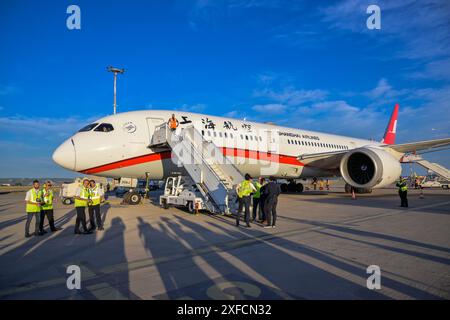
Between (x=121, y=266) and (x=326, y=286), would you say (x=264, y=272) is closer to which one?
(x=326, y=286)

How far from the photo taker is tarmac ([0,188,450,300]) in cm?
381

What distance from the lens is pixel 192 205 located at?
1106 cm

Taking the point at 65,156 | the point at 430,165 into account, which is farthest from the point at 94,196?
the point at 430,165

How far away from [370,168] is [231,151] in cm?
759

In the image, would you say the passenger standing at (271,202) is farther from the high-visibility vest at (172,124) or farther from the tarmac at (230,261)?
the high-visibility vest at (172,124)

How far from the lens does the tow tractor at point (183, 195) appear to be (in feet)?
34.9

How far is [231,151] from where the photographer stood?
47.7 ft

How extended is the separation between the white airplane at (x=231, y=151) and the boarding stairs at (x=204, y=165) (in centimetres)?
77

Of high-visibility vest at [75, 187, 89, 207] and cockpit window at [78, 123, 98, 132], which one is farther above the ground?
cockpit window at [78, 123, 98, 132]

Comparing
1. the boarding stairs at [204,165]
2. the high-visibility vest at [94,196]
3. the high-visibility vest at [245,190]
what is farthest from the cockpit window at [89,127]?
the high-visibility vest at [245,190]

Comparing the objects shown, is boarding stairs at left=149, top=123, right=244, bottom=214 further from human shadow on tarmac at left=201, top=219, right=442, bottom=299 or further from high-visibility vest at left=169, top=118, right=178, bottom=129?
human shadow on tarmac at left=201, top=219, right=442, bottom=299

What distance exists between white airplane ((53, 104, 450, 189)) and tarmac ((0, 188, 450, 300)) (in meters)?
3.71

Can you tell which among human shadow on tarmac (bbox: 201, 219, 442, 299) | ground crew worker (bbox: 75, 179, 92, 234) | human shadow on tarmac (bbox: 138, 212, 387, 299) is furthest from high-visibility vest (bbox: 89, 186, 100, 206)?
human shadow on tarmac (bbox: 201, 219, 442, 299)
